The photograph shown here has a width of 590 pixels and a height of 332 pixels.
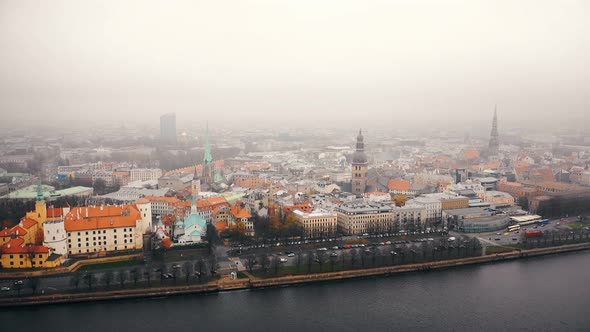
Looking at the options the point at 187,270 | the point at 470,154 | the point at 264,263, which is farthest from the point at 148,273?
the point at 470,154

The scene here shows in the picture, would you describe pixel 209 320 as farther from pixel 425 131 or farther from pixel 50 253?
pixel 425 131

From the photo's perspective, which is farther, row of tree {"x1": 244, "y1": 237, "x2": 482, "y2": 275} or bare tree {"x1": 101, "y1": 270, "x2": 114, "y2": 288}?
row of tree {"x1": 244, "y1": 237, "x2": 482, "y2": 275}

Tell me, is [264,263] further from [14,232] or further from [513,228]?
[513,228]

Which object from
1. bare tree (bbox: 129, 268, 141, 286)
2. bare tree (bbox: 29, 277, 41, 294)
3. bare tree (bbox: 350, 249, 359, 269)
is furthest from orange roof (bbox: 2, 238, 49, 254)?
bare tree (bbox: 350, 249, 359, 269)

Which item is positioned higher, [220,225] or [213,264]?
[220,225]

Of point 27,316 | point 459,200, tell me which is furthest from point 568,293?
point 27,316

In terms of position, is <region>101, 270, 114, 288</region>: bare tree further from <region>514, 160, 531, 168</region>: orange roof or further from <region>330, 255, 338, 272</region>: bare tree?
<region>514, 160, 531, 168</region>: orange roof
